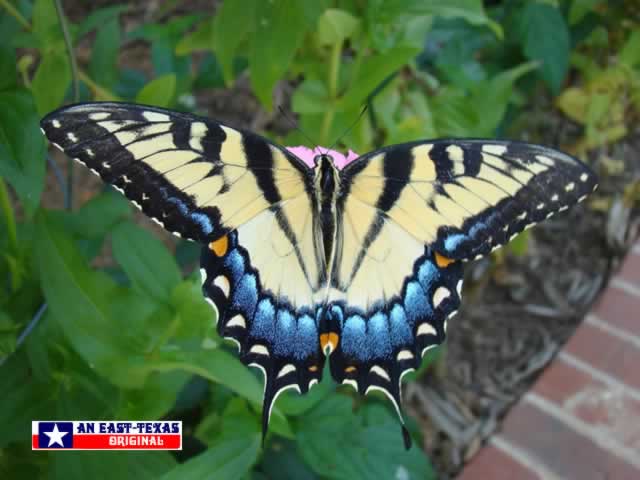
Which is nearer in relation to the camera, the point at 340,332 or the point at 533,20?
the point at 340,332

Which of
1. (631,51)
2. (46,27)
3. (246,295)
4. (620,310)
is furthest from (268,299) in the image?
(631,51)

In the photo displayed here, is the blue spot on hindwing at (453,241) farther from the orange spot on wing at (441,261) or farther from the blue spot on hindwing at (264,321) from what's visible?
the blue spot on hindwing at (264,321)

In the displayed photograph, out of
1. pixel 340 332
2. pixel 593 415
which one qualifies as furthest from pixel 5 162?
pixel 593 415

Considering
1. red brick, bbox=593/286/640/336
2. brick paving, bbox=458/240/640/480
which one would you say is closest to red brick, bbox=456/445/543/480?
brick paving, bbox=458/240/640/480

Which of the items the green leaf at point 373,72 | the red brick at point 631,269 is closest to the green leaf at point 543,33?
the red brick at point 631,269

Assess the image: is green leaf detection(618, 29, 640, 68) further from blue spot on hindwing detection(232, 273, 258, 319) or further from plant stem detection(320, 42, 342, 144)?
blue spot on hindwing detection(232, 273, 258, 319)

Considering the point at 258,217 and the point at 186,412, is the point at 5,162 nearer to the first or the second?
the point at 258,217
